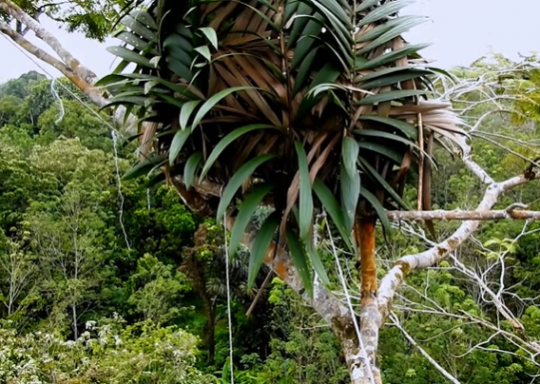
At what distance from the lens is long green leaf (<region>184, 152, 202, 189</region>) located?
678 millimetres

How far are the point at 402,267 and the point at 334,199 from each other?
0.34 metres

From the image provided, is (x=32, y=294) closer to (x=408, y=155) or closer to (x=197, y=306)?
(x=197, y=306)

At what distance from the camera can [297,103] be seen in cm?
70

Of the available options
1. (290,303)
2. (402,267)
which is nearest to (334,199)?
(402,267)

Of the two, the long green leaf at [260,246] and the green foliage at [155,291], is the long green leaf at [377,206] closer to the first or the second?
the long green leaf at [260,246]

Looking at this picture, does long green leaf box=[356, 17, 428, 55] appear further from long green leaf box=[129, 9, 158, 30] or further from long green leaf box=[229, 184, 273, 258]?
long green leaf box=[129, 9, 158, 30]

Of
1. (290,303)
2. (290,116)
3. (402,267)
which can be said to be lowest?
(290,303)

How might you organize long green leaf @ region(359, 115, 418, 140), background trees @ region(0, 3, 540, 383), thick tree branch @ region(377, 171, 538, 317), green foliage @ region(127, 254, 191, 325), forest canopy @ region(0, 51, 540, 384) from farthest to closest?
green foliage @ region(127, 254, 191, 325)
background trees @ region(0, 3, 540, 383)
forest canopy @ region(0, 51, 540, 384)
thick tree branch @ region(377, 171, 538, 317)
long green leaf @ region(359, 115, 418, 140)

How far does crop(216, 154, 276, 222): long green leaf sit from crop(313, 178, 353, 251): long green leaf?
8 centimetres

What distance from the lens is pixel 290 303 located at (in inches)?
236

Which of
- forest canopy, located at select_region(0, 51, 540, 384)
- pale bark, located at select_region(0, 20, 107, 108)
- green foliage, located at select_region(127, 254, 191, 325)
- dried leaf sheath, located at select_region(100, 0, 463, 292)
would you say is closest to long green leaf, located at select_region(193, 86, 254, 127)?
dried leaf sheath, located at select_region(100, 0, 463, 292)

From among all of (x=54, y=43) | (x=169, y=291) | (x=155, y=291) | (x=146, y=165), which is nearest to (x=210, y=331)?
(x=169, y=291)

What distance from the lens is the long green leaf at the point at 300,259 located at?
64 cm

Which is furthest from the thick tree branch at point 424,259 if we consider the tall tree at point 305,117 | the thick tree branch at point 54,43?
the thick tree branch at point 54,43
